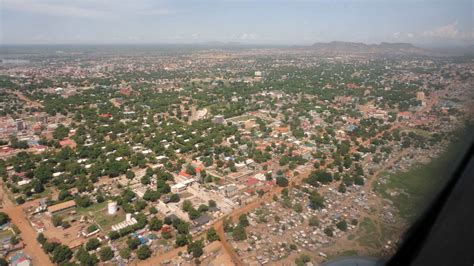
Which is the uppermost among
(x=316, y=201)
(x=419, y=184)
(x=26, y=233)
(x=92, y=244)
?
(x=419, y=184)

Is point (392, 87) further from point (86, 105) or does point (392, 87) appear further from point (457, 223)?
point (86, 105)

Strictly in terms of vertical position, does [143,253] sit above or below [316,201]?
below

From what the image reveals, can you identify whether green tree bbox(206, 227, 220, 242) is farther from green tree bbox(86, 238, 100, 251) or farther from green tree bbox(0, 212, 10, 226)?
green tree bbox(0, 212, 10, 226)

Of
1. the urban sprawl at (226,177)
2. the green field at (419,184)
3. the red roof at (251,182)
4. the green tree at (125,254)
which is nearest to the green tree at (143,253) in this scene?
the urban sprawl at (226,177)

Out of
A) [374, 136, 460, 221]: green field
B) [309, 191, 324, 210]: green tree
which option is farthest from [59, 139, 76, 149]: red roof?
[374, 136, 460, 221]: green field

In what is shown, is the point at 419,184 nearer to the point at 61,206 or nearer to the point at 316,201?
the point at 316,201

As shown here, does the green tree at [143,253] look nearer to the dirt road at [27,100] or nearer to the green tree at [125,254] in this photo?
the green tree at [125,254]

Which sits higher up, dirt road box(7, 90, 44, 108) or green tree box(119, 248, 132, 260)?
dirt road box(7, 90, 44, 108)

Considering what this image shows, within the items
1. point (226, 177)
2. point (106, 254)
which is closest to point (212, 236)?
point (106, 254)

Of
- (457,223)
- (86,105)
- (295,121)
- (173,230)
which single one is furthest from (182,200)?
(86,105)
